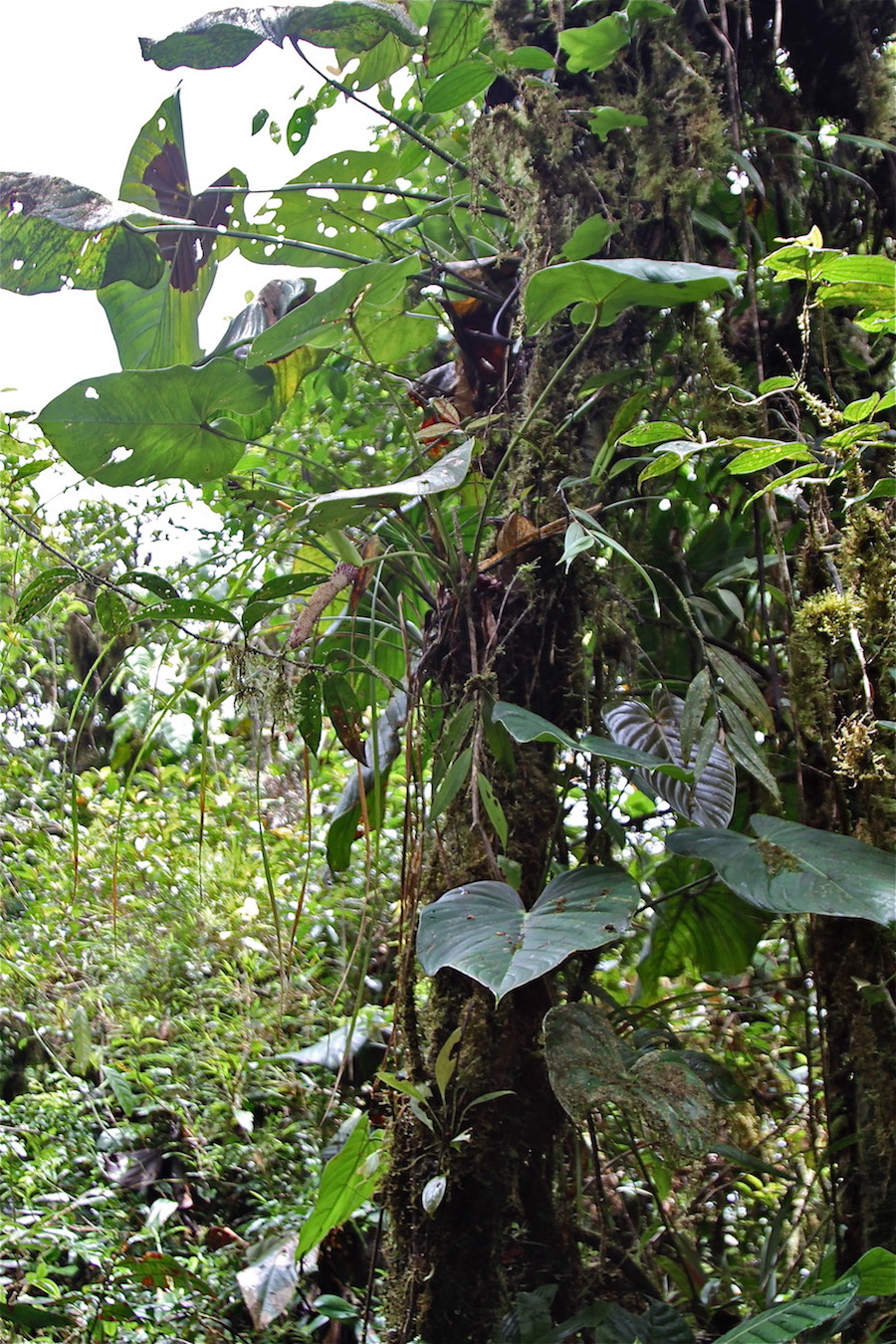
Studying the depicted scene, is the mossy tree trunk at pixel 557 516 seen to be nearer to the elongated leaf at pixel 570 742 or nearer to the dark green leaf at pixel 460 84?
the dark green leaf at pixel 460 84

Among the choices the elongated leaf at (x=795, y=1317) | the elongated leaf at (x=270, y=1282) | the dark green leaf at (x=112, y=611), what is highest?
the dark green leaf at (x=112, y=611)

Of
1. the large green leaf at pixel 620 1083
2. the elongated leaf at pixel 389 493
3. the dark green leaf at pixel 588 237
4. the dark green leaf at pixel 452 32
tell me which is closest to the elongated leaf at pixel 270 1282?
the large green leaf at pixel 620 1083

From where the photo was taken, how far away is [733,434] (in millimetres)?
1051

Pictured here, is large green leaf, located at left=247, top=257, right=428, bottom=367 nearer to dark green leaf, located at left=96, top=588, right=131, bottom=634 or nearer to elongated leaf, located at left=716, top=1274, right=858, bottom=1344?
dark green leaf, located at left=96, top=588, right=131, bottom=634

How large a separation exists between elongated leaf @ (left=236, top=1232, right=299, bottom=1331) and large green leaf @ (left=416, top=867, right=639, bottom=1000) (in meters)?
0.66

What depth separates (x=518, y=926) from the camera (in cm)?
73

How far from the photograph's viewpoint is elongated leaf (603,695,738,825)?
2.89 ft

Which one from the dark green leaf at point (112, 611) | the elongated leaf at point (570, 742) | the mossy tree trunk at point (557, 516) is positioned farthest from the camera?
the dark green leaf at point (112, 611)

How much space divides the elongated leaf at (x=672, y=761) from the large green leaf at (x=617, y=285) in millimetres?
420

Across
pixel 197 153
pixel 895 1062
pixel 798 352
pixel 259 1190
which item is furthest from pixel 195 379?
pixel 259 1190

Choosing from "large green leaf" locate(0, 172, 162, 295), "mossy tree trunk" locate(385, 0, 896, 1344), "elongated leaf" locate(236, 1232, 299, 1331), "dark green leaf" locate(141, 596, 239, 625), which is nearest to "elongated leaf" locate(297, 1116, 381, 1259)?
"mossy tree trunk" locate(385, 0, 896, 1344)

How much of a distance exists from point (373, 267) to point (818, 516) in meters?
0.53

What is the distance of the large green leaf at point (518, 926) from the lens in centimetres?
65

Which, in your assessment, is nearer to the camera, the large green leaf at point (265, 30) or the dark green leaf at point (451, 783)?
the dark green leaf at point (451, 783)
